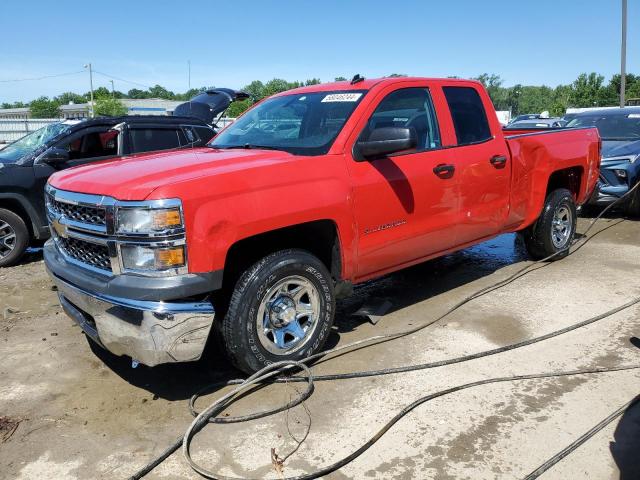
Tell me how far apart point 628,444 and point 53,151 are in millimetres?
6913

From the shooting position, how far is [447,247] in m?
4.93

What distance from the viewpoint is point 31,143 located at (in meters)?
7.77

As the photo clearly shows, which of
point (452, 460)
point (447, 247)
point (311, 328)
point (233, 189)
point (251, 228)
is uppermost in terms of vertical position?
point (233, 189)

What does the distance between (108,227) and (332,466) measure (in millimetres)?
1812

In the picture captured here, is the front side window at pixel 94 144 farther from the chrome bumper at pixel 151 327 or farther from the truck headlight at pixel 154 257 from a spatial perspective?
the truck headlight at pixel 154 257

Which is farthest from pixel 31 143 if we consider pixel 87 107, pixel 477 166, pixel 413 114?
pixel 87 107

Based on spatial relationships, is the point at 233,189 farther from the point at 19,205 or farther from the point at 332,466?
the point at 19,205

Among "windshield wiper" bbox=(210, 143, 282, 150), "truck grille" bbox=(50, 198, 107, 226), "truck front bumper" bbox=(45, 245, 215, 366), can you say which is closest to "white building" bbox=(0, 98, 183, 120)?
"windshield wiper" bbox=(210, 143, 282, 150)

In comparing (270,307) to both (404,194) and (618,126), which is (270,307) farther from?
(618,126)

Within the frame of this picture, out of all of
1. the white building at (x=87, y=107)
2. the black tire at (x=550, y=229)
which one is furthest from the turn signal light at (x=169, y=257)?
the white building at (x=87, y=107)

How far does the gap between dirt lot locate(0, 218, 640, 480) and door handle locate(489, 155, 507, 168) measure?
4.16 feet

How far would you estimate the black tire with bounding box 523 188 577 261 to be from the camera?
6.21m

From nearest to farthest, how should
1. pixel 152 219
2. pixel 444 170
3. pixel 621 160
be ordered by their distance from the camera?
1. pixel 152 219
2. pixel 444 170
3. pixel 621 160

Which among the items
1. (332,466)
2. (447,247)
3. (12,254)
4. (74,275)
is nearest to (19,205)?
(12,254)
